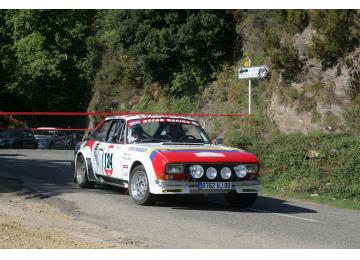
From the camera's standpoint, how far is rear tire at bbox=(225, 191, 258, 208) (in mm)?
11820

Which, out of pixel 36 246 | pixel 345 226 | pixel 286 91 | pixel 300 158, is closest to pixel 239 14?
pixel 286 91

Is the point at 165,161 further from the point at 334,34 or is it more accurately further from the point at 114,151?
the point at 334,34

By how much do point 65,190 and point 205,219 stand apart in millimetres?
4586

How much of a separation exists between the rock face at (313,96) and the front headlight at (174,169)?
11.1 m

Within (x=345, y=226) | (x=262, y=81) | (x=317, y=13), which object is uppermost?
(x=317, y=13)

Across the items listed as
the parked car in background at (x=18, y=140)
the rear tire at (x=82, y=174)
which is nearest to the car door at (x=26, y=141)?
the parked car in background at (x=18, y=140)

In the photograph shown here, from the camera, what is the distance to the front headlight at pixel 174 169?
10852mm

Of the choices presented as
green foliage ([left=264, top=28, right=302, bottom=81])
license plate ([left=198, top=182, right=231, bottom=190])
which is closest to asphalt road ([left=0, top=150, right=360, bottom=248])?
license plate ([left=198, top=182, right=231, bottom=190])

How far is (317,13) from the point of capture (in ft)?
74.4

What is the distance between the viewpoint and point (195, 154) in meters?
11.2

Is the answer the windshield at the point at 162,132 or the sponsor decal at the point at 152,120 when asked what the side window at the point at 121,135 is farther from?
the sponsor decal at the point at 152,120

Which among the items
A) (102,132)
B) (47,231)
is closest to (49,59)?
(102,132)

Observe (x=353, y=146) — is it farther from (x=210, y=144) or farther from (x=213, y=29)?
(x=213, y=29)

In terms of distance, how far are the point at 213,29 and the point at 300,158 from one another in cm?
1739
